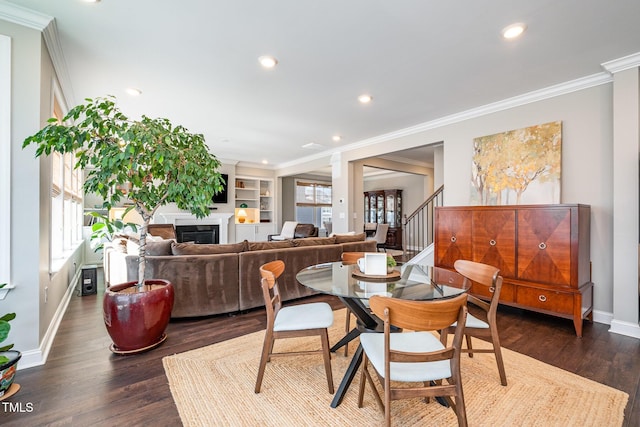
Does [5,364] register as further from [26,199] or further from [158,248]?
[158,248]

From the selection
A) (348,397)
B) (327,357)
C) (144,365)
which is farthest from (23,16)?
(348,397)

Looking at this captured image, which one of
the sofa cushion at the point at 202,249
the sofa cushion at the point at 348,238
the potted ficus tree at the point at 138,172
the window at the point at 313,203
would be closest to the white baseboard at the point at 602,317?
the sofa cushion at the point at 348,238

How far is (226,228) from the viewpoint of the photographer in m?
7.80

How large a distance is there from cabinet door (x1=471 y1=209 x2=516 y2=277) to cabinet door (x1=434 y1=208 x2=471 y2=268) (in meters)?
0.09

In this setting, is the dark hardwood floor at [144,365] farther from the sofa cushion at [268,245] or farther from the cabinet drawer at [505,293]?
the sofa cushion at [268,245]

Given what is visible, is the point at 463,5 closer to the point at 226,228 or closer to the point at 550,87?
the point at 550,87

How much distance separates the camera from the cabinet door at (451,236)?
3.73 metres

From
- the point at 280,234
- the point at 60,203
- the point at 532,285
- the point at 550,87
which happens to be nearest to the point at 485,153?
the point at 550,87

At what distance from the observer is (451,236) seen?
3.89m

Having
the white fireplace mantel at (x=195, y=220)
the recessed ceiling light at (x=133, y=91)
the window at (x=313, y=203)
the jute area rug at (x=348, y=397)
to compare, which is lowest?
the jute area rug at (x=348, y=397)

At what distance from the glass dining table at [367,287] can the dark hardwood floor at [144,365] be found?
1057 millimetres

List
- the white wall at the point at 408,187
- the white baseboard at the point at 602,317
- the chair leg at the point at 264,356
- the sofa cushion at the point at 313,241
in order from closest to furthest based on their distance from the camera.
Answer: the chair leg at the point at 264,356
the white baseboard at the point at 602,317
the sofa cushion at the point at 313,241
the white wall at the point at 408,187

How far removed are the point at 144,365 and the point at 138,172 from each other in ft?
5.07

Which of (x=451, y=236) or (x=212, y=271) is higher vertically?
(x=451, y=236)
